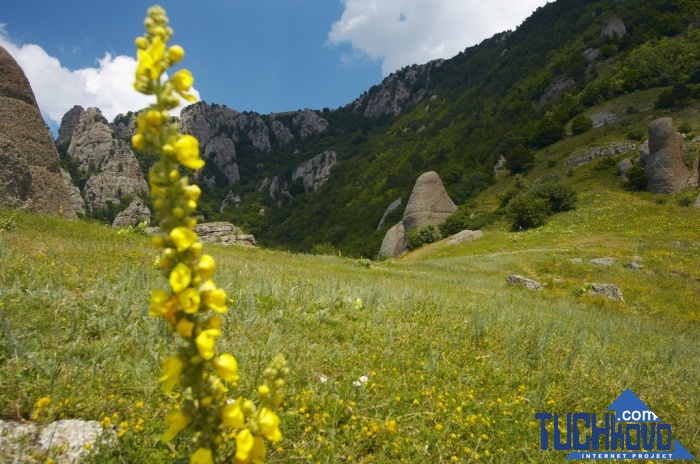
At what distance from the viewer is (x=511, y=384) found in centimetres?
542

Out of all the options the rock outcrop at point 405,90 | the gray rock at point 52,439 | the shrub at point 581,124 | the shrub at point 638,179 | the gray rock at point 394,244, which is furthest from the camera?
the rock outcrop at point 405,90

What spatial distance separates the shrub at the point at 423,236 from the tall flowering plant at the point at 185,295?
4416cm

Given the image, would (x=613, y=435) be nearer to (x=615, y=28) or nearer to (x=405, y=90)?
(x=615, y=28)

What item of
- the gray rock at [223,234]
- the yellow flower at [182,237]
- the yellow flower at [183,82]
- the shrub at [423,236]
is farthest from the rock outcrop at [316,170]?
A: the yellow flower at [182,237]

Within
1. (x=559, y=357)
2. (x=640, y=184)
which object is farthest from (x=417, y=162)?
(x=559, y=357)

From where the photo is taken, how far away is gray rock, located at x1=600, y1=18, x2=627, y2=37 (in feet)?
266

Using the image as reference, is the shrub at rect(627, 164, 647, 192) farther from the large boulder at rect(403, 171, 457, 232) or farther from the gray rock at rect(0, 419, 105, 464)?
the gray rock at rect(0, 419, 105, 464)

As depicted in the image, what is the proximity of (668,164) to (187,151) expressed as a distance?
48907mm

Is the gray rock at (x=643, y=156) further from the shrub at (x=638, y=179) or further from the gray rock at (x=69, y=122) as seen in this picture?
the gray rock at (x=69, y=122)

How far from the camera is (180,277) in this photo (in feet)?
5.14

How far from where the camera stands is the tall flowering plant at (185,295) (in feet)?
5.07

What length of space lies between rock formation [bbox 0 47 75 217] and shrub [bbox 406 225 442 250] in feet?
112

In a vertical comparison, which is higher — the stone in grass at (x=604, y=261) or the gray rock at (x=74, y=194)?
the gray rock at (x=74, y=194)

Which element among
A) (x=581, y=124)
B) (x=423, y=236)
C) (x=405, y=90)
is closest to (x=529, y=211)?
(x=423, y=236)
